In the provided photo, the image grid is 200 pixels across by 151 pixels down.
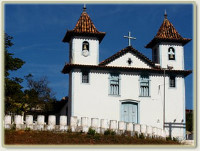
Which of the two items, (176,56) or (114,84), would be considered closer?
(114,84)

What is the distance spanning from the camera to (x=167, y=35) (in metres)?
40.1

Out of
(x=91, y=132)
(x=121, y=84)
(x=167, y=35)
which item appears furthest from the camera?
(x=167, y=35)

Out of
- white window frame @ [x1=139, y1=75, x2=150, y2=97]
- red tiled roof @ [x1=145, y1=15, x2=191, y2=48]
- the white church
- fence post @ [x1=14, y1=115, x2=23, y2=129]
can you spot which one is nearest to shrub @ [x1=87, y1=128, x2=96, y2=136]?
fence post @ [x1=14, y1=115, x2=23, y2=129]

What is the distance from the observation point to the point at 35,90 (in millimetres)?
44188

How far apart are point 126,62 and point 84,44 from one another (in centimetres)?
410

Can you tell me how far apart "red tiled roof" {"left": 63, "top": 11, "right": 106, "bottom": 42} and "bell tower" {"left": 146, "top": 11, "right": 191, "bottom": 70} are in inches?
222

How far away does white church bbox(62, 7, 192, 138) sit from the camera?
3688 cm

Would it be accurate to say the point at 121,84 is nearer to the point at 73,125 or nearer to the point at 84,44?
the point at 84,44

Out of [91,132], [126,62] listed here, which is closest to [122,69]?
[126,62]

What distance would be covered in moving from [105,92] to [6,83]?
8552 millimetres

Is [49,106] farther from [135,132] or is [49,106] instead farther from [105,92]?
[135,132]

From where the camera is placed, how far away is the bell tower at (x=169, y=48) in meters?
39.5

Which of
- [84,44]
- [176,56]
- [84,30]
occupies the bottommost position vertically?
[176,56]

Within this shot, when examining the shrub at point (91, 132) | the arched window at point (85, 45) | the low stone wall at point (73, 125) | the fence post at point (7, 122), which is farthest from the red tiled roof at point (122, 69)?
the fence post at point (7, 122)
